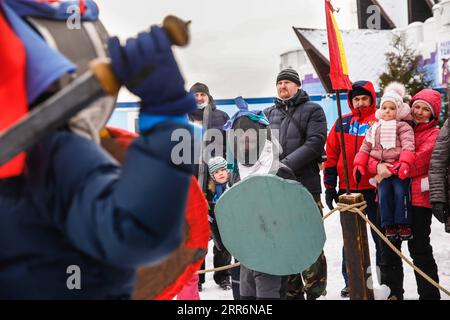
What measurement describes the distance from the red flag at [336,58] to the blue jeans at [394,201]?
856 mm

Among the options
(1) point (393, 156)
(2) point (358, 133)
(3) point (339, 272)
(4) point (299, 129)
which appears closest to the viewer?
(1) point (393, 156)

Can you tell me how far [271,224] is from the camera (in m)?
2.87

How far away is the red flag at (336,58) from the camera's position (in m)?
3.32

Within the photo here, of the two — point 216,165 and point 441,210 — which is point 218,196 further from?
point 441,210

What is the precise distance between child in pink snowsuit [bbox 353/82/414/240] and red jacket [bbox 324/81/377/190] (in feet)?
0.55

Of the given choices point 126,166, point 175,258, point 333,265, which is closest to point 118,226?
point 126,166

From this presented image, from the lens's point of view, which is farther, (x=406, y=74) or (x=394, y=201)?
(x=406, y=74)

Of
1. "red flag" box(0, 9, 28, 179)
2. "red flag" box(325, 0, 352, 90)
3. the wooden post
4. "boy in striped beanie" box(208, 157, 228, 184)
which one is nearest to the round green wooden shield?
the wooden post

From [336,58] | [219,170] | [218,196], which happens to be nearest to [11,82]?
[336,58]

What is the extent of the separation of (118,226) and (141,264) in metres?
0.13

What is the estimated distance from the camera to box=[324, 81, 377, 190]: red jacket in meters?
4.23

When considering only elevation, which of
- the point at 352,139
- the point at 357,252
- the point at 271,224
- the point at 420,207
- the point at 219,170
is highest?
the point at 352,139

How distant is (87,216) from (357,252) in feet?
8.24

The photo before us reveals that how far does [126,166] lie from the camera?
1008mm
